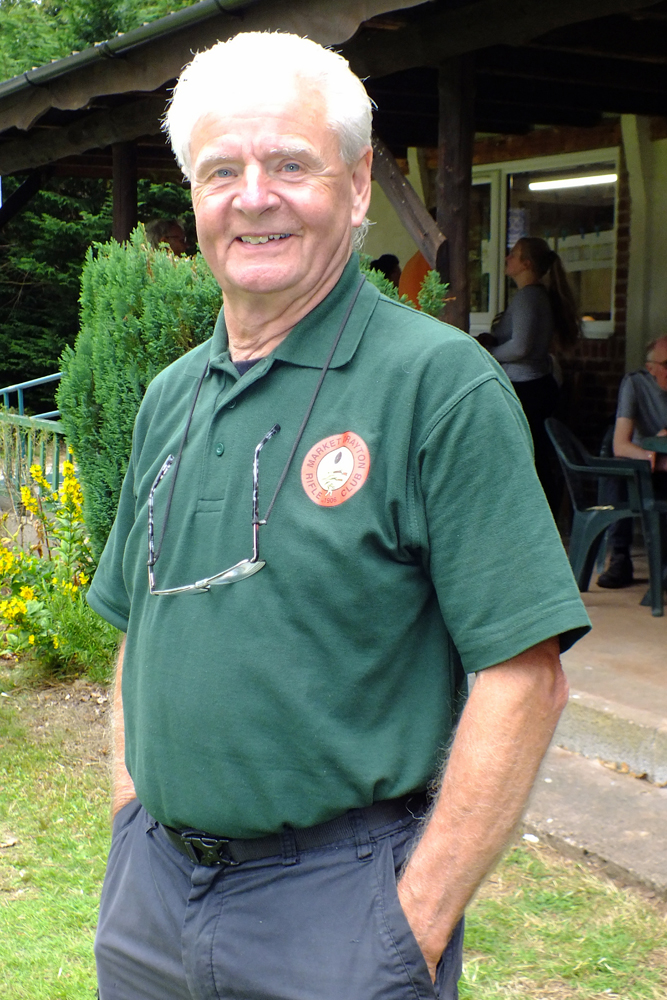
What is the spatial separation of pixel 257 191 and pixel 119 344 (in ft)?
11.1

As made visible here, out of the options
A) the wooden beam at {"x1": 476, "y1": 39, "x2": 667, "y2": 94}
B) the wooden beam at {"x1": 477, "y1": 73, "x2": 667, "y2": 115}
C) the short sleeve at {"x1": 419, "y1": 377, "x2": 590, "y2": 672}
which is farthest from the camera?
the wooden beam at {"x1": 477, "y1": 73, "x2": 667, "y2": 115}

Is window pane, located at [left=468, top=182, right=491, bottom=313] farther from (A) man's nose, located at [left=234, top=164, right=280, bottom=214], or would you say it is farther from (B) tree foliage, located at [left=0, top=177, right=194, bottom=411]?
(B) tree foliage, located at [left=0, top=177, right=194, bottom=411]

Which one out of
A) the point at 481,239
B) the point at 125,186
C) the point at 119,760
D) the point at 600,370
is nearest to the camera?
the point at 119,760

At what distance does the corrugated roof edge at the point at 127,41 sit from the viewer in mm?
4848

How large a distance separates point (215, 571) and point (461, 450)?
1.26 ft

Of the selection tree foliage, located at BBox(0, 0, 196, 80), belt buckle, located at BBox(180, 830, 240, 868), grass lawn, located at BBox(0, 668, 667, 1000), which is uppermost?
tree foliage, located at BBox(0, 0, 196, 80)

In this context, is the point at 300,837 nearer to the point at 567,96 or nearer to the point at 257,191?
the point at 257,191

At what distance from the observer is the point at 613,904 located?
307 centimetres

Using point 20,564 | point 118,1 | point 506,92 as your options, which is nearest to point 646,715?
point 20,564

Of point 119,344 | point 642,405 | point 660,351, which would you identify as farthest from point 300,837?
point 660,351

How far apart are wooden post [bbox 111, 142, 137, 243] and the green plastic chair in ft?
11.7

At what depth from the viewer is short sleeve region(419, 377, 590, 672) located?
4.34 ft

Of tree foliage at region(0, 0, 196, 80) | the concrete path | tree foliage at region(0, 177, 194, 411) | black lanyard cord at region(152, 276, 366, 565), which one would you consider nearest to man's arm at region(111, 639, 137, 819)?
black lanyard cord at region(152, 276, 366, 565)

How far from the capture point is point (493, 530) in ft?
4.37
